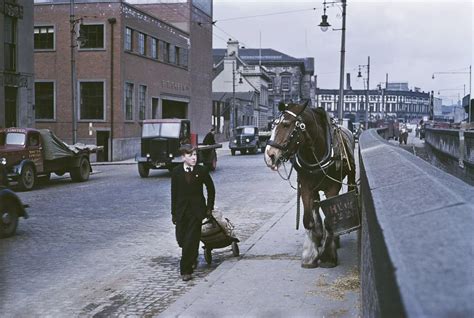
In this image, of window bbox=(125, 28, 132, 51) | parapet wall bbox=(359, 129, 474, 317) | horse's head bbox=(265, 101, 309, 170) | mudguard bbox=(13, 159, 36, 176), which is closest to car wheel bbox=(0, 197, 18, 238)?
horse's head bbox=(265, 101, 309, 170)

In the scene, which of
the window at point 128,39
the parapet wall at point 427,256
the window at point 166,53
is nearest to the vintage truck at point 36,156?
the window at point 128,39

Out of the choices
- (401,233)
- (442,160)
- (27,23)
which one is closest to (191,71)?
(27,23)

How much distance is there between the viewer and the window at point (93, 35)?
38812 mm

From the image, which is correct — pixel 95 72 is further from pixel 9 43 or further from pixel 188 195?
pixel 188 195

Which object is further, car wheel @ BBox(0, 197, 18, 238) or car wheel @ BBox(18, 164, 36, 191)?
car wheel @ BBox(18, 164, 36, 191)

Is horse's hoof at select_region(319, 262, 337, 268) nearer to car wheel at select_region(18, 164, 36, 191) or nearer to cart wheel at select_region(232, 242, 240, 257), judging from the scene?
cart wheel at select_region(232, 242, 240, 257)

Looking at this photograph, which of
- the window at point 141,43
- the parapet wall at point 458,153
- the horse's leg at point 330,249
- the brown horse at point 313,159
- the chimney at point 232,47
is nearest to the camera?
the brown horse at point 313,159

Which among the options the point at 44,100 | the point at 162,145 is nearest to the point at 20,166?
the point at 162,145

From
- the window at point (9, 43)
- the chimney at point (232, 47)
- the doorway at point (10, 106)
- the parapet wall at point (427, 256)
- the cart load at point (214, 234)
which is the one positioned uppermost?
the chimney at point (232, 47)

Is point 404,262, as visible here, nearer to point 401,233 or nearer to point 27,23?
point 401,233

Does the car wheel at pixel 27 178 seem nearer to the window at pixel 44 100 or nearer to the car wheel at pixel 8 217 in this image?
the car wheel at pixel 8 217

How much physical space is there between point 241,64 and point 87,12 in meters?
57.3

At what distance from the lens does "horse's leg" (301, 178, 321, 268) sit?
756 centimetres

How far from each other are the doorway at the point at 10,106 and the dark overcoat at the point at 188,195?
907 inches
